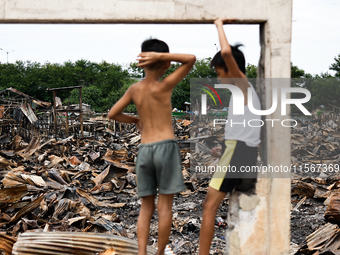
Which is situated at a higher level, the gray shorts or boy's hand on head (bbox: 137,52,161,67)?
boy's hand on head (bbox: 137,52,161,67)

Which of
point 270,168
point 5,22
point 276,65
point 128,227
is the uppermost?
point 5,22

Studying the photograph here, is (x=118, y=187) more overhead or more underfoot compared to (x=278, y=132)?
more underfoot

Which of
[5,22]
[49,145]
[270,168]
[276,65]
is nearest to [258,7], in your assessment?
[276,65]

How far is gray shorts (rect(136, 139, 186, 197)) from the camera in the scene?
119 inches

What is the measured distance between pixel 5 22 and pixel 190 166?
8.97 metres

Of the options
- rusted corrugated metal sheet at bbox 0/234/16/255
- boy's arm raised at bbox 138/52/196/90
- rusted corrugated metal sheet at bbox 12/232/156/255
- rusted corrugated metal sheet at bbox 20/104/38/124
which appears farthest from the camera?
rusted corrugated metal sheet at bbox 20/104/38/124

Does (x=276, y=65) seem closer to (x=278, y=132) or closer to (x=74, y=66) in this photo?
(x=278, y=132)

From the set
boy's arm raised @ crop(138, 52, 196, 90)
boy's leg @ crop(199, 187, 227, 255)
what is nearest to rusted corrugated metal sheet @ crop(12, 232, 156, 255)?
boy's leg @ crop(199, 187, 227, 255)

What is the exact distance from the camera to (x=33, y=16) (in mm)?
3162

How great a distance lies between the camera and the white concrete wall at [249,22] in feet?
10.4

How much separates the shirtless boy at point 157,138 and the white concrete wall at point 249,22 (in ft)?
1.29

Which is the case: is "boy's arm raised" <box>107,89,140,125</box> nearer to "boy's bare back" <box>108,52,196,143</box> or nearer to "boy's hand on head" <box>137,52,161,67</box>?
"boy's bare back" <box>108,52,196,143</box>

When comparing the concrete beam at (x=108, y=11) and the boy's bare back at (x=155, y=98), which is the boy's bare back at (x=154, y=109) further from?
the concrete beam at (x=108, y=11)

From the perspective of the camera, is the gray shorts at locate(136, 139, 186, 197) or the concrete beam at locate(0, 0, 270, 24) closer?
the gray shorts at locate(136, 139, 186, 197)
